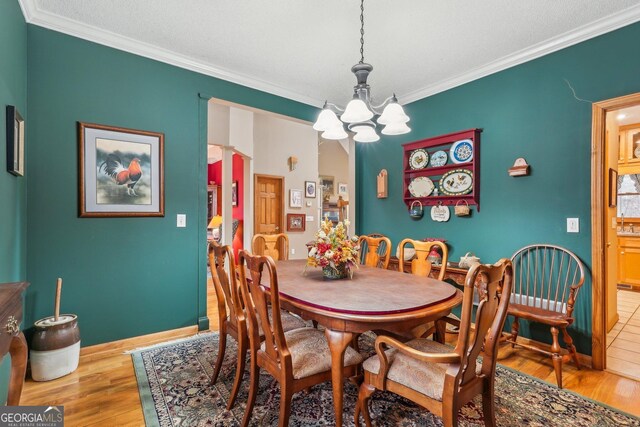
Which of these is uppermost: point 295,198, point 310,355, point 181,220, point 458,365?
point 295,198

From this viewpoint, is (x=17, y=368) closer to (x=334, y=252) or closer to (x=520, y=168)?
(x=334, y=252)

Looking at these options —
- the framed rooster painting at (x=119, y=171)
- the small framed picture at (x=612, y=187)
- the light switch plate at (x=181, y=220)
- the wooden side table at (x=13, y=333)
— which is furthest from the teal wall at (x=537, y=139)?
the wooden side table at (x=13, y=333)

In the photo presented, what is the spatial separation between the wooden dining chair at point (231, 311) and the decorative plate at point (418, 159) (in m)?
2.39

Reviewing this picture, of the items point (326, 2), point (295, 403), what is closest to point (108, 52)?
point (326, 2)

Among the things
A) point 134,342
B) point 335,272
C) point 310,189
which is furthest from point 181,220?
point 310,189

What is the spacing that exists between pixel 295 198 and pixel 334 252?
4977 mm

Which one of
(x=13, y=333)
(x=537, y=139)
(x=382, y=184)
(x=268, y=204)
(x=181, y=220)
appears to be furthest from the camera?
(x=268, y=204)

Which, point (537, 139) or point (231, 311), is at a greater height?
point (537, 139)

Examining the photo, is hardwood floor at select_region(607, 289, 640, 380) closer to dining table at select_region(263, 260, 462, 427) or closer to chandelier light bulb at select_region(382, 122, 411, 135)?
dining table at select_region(263, 260, 462, 427)

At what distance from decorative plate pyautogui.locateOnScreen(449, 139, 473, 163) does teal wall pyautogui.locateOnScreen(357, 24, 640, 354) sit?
142 millimetres

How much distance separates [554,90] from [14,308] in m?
3.79

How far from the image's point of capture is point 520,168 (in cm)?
285

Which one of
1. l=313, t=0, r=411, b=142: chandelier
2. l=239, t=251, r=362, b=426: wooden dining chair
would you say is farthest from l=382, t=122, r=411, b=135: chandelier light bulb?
l=239, t=251, r=362, b=426: wooden dining chair

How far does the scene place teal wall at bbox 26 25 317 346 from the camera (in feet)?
7.95
